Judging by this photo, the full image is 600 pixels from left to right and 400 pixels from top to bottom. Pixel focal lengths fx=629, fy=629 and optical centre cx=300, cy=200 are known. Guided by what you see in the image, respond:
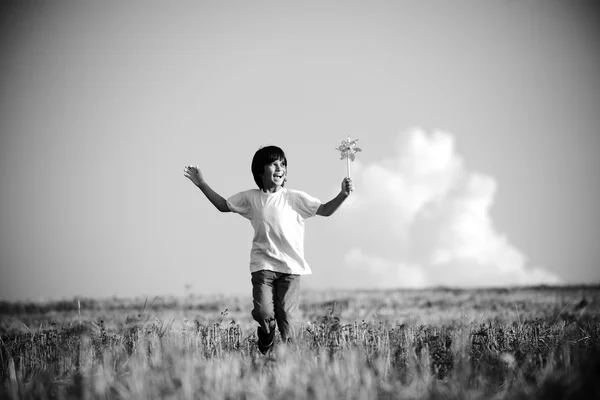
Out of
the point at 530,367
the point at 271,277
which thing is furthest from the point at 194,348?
the point at 530,367

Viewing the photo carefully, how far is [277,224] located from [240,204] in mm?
599

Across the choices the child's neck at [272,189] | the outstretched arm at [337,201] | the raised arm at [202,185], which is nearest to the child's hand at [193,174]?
the raised arm at [202,185]

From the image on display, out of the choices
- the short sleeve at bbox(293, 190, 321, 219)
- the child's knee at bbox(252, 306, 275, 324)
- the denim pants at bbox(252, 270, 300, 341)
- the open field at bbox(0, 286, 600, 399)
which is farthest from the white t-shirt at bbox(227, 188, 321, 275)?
the open field at bbox(0, 286, 600, 399)

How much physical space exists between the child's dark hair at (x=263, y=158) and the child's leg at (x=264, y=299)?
3.70ft

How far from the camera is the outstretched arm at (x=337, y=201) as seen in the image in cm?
704

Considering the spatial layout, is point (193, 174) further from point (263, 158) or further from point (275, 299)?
point (275, 299)

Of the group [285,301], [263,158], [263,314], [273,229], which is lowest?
[263,314]

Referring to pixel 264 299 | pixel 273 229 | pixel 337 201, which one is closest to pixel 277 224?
pixel 273 229

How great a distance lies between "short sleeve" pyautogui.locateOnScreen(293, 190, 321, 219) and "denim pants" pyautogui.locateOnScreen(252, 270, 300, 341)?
76 cm

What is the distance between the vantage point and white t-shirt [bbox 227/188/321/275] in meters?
6.93

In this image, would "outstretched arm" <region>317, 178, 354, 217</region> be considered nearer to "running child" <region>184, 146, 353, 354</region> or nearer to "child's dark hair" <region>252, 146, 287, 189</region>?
"running child" <region>184, 146, 353, 354</region>

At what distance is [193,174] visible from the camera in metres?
7.48

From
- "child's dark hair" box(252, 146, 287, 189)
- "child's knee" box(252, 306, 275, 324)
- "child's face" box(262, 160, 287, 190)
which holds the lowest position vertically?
"child's knee" box(252, 306, 275, 324)

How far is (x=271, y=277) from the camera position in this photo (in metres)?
6.95
